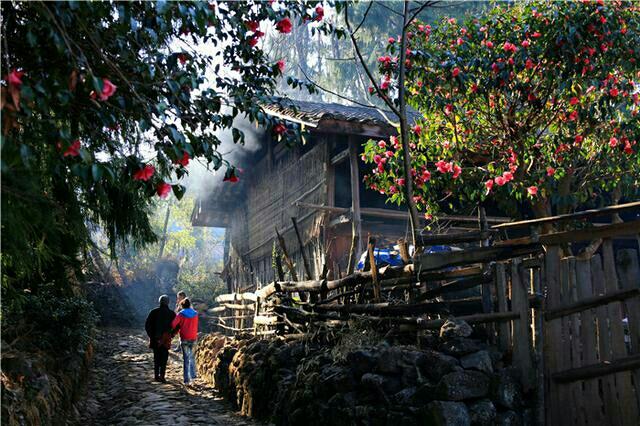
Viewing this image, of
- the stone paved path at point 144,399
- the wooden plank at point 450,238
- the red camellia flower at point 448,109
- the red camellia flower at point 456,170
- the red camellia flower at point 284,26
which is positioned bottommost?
the stone paved path at point 144,399

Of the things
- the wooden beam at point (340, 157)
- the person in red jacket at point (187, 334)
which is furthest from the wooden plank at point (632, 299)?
the person in red jacket at point (187, 334)

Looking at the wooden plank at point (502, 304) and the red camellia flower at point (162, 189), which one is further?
the wooden plank at point (502, 304)

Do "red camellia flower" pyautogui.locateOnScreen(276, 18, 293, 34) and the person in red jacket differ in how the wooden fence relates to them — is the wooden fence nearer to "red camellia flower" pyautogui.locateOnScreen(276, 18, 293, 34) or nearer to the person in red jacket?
"red camellia flower" pyautogui.locateOnScreen(276, 18, 293, 34)

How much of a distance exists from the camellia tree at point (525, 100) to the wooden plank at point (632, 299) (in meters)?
3.48

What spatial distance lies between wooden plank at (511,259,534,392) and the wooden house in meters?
3.37

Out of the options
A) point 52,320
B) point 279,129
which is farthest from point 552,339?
point 52,320

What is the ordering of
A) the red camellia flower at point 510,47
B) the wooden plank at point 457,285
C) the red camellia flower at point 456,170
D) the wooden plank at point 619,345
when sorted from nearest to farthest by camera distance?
the wooden plank at point 619,345
the wooden plank at point 457,285
the red camellia flower at point 510,47
the red camellia flower at point 456,170

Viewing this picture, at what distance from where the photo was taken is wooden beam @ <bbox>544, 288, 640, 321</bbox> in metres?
5.12

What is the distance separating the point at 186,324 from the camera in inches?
466

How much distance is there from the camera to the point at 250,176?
66.4ft

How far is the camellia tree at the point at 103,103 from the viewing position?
A: 342cm

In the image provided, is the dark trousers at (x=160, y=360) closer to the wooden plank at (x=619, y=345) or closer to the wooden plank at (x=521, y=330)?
the wooden plank at (x=521, y=330)

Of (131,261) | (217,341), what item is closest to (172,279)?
(131,261)

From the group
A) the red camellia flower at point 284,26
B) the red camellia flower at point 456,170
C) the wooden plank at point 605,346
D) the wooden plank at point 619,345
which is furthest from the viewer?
the red camellia flower at point 456,170
